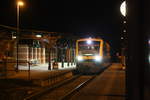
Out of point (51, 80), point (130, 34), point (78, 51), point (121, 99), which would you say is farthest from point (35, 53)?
point (130, 34)

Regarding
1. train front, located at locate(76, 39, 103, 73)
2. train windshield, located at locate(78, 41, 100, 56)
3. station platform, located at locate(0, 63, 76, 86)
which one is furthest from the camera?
train windshield, located at locate(78, 41, 100, 56)

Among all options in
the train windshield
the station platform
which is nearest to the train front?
the train windshield

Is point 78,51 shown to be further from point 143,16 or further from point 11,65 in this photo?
point 143,16

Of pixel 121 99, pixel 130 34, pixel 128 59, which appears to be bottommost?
pixel 121 99

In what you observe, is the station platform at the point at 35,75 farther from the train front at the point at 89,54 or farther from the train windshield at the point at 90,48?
the train windshield at the point at 90,48

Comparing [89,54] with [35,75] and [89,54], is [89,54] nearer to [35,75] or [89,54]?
[89,54]

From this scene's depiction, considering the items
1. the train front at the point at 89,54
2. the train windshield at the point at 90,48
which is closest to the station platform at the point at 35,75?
the train front at the point at 89,54

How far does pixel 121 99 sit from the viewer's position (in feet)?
41.8

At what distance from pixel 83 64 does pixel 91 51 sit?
4.92 feet

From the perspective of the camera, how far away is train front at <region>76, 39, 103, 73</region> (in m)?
27.1


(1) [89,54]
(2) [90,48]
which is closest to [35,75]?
(1) [89,54]

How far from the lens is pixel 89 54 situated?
27.1m

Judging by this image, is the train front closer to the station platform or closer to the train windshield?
the train windshield

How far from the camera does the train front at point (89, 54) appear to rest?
88.8 ft
